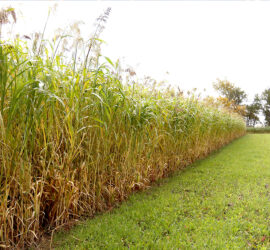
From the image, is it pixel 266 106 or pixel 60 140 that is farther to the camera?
pixel 266 106

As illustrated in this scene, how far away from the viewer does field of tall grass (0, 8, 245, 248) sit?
4.38 ft

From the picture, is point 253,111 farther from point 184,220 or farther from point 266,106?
point 184,220

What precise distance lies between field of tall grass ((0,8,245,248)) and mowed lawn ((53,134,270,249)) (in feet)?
0.73

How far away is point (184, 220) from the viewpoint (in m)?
2.00

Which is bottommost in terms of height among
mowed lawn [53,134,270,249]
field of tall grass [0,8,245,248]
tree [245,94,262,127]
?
mowed lawn [53,134,270,249]

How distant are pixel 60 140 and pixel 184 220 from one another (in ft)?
4.77

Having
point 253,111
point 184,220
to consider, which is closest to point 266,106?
point 253,111

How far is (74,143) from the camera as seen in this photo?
5.52 feet

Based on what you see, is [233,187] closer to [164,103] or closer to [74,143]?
[164,103]

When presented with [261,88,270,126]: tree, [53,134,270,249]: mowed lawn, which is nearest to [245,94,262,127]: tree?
[261,88,270,126]: tree

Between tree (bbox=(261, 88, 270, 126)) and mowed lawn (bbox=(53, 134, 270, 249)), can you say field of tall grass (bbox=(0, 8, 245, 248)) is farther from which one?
tree (bbox=(261, 88, 270, 126))

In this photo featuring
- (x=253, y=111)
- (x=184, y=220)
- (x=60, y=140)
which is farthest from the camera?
(x=253, y=111)

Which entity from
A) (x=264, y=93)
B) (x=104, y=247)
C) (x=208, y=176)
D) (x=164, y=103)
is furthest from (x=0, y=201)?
(x=264, y=93)

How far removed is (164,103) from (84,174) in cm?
208
